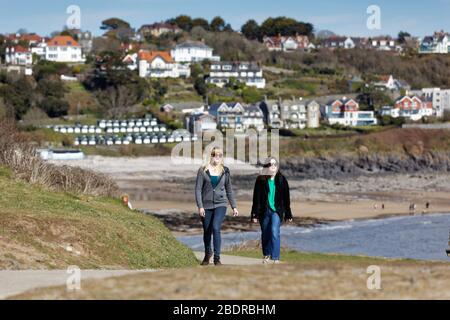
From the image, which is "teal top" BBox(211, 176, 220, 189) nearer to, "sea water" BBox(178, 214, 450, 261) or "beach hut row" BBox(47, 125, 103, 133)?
"sea water" BBox(178, 214, 450, 261)

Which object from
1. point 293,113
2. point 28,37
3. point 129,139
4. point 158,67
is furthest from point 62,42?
point 129,139

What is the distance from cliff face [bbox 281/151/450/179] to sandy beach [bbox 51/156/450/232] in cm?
324

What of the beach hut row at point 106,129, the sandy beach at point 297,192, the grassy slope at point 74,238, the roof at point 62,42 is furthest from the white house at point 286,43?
the grassy slope at point 74,238

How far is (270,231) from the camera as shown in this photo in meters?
13.5

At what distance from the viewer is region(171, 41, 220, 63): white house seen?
121 meters

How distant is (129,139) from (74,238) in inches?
2553

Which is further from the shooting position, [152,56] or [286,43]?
[286,43]

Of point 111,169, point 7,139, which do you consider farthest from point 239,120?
point 7,139

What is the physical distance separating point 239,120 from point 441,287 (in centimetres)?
8163

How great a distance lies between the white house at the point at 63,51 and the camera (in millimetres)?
117812

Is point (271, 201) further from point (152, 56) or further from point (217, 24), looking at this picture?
point (217, 24)

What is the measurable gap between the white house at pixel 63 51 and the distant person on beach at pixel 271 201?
10568cm

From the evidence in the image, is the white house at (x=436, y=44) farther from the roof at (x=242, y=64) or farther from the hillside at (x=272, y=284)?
the hillside at (x=272, y=284)
